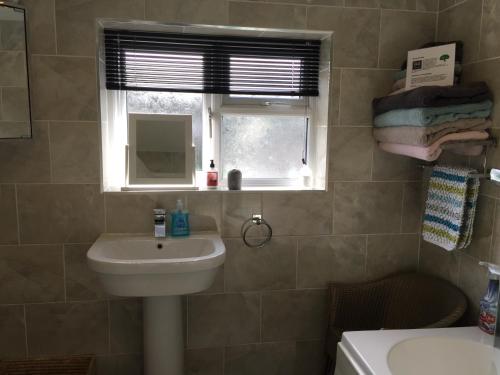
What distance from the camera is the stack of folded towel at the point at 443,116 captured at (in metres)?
1.66

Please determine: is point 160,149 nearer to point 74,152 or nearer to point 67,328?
point 74,152

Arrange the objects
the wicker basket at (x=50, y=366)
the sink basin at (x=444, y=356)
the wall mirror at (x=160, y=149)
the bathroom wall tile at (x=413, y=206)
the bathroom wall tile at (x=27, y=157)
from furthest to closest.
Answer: the bathroom wall tile at (x=413, y=206), the wall mirror at (x=160, y=149), the wicker basket at (x=50, y=366), the bathroom wall tile at (x=27, y=157), the sink basin at (x=444, y=356)

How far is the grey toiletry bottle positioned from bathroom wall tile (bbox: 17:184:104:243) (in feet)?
2.03

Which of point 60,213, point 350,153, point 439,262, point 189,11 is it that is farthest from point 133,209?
point 439,262

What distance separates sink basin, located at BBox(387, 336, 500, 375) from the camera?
1.55m

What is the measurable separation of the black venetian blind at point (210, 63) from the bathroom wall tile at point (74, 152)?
0.29 meters

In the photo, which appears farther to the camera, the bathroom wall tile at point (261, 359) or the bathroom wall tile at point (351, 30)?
the bathroom wall tile at point (261, 359)

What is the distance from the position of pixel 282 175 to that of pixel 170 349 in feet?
3.50

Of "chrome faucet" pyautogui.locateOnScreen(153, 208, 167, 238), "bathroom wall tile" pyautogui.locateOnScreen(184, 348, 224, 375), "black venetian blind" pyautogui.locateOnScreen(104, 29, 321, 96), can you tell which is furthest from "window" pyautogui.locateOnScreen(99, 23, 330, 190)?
"bathroom wall tile" pyautogui.locateOnScreen(184, 348, 224, 375)

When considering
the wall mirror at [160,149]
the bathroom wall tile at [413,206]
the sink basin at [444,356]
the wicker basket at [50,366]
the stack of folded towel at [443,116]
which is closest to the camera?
the sink basin at [444,356]

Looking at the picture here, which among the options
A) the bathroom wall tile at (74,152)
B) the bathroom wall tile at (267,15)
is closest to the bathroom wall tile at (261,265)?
the bathroom wall tile at (74,152)

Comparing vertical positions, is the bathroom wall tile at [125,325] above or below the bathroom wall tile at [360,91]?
below

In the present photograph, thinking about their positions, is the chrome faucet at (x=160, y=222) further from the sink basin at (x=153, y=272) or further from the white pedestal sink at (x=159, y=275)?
the sink basin at (x=153, y=272)

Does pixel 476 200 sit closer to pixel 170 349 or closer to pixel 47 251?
pixel 170 349
